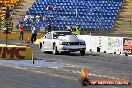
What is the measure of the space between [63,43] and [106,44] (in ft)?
14.9

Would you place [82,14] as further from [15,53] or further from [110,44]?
[15,53]

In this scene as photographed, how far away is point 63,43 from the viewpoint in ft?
90.4

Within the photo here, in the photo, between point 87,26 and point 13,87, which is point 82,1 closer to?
point 87,26

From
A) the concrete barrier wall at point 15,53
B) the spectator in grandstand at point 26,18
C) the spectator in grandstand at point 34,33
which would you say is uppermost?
the spectator in grandstand at point 26,18

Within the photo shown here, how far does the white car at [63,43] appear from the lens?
27.4 meters

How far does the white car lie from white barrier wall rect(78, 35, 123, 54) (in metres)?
3.13

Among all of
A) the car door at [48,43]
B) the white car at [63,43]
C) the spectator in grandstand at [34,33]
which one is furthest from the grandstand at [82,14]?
the white car at [63,43]

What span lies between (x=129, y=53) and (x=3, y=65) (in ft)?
36.9

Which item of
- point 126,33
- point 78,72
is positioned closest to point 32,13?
point 126,33

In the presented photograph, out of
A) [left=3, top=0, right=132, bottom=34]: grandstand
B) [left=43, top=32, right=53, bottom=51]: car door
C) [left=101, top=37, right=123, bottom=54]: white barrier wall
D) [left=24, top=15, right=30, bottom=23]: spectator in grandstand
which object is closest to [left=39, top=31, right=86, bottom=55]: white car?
[left=43, top=32, right=53, bottom=51]: car door

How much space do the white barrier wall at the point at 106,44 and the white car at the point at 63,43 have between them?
3.13 m

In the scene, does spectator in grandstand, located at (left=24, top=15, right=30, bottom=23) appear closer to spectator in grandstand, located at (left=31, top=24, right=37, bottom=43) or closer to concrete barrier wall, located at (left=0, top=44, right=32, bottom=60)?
spectator in grandstand, located at (left=31, top=24, right=37, bottom=43)

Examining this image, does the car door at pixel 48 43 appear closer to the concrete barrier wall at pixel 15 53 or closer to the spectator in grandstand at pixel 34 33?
the concrete barrier wall at pixel 15 53

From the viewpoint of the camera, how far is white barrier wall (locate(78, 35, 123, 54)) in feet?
97.8
